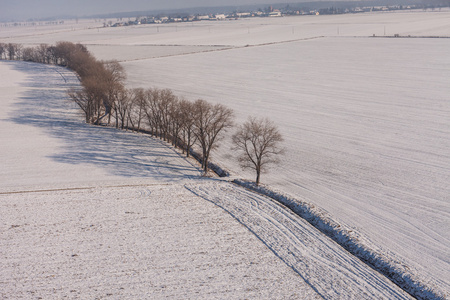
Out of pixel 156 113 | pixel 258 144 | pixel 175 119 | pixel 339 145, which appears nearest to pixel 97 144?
pixel 156 113

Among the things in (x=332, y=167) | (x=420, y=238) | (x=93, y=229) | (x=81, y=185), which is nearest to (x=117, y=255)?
(x=93, y=229)

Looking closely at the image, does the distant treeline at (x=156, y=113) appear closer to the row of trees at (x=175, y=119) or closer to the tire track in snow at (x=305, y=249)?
the row of trees at (x=175, y=119)

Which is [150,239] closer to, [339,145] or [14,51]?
[339,145]

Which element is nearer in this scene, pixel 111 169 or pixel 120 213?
pixel 120 213

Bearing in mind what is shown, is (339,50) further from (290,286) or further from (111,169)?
(290,286)

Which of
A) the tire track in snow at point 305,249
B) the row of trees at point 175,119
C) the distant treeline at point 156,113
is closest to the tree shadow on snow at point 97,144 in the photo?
the distant treeline at point 156,113

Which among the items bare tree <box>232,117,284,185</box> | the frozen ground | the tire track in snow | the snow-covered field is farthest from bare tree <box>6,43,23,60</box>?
the tire track in snow
